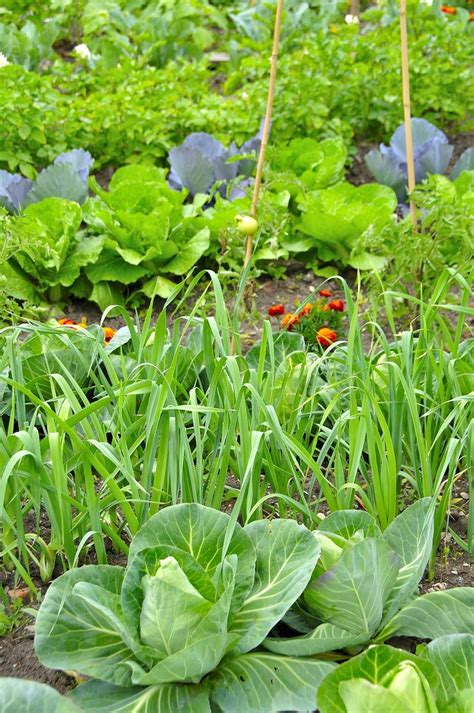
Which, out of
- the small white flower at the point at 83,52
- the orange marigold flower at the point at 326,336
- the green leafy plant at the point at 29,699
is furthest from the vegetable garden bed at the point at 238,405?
the small white flower at the point at 83,52

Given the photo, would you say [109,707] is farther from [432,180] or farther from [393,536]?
[432,180]

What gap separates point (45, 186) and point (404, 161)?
5.19 feet

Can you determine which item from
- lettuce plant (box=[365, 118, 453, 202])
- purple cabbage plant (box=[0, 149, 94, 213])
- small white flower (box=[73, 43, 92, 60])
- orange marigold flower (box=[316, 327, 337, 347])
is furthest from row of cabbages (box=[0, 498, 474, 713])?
small white flower (box=[73, 43, 92, 60])

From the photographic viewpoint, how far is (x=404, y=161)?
14.1 ft

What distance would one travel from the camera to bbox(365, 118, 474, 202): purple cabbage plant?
4246mm

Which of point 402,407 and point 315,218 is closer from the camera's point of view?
point 402,407

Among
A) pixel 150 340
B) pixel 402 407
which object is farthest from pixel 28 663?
pixel 150 340

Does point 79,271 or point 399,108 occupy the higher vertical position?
point 399,108

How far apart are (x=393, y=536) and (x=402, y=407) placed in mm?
389

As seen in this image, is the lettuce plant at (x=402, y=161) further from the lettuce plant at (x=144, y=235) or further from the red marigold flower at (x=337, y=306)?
the red marigold flower at (x=337, y=306)

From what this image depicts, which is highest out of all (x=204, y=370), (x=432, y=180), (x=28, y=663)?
(x=432, y=180)

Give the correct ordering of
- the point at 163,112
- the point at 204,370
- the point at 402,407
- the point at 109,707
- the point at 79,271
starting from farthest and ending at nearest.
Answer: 1. the point at 163,112
2. the point at 79,271
3. the point at 204,370
4. the point at 402,407
5. the point at 109,707

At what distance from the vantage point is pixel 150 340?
2920mm

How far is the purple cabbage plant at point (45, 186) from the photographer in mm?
3932
